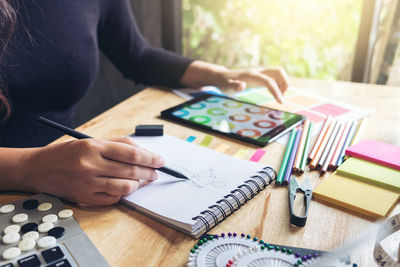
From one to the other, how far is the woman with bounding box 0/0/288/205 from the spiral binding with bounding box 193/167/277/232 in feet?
0.37

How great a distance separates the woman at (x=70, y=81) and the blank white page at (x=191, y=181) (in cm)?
3

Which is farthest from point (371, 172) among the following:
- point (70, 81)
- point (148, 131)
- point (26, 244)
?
point (70, 81)

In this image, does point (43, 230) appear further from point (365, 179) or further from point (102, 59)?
point (102, 59)

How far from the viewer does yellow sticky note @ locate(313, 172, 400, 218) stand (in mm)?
512

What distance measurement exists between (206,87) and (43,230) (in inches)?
26.7

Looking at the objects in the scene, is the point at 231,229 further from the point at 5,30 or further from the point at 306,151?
the point at 5,30

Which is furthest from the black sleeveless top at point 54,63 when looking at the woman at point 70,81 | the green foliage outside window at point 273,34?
the green foliage outside window at point 273,34

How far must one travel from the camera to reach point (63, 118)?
3.15 ft

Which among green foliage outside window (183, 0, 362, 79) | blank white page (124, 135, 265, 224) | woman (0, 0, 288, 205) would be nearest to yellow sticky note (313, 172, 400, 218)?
blank white page (124, 135, 265, 224)

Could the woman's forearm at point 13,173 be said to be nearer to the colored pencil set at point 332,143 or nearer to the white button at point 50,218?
the white button at point 50,218

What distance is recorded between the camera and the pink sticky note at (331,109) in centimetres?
87

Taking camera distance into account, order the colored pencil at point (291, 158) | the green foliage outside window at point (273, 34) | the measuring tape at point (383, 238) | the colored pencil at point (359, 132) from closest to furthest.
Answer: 1. the measuring tape at point (383, 238)
2. the colored pencil at point (291, 158)
3. the colored pencil at point (359, 132)
4. the green foliage outside window at point (273, 34)

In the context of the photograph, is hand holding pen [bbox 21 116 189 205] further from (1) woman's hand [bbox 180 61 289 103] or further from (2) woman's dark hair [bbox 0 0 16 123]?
(1) woman's hand [bbox 180 61 289 103]

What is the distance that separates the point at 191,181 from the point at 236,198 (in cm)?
8
